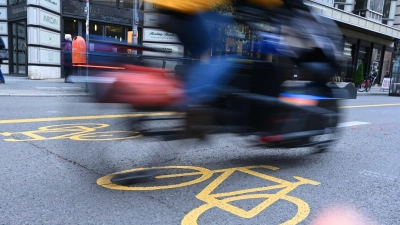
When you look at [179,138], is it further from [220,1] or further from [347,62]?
[347,62]

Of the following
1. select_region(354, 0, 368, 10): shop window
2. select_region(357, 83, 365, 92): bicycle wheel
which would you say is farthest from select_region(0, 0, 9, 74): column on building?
select_region(354, 0, 368, 10): shop window

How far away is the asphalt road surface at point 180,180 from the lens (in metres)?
2.64

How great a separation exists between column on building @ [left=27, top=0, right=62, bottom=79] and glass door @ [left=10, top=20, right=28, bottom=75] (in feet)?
5.45

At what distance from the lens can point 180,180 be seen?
3.36m

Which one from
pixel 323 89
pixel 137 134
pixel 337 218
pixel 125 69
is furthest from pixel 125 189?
pixel 323 89

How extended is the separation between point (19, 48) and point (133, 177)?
16847 mm

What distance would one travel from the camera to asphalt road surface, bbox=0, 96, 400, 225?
8.66ft

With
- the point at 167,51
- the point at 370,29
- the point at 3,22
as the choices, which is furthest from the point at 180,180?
the point at 370,29

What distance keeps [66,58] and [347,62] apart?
1086cm

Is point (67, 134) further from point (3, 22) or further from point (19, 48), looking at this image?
point (3, 22)

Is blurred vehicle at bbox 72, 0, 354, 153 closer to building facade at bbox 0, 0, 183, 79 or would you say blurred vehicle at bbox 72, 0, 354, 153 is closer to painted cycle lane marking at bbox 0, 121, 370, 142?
painted cycle lane marking at bbox 0, 121, 370, 142

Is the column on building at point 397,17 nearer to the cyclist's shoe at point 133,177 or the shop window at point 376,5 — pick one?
the shop window at point 376,5

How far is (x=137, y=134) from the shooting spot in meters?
3.21

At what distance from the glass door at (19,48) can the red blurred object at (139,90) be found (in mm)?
16105
